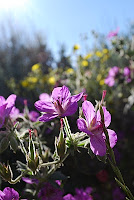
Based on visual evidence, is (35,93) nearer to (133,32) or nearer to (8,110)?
(8,110)

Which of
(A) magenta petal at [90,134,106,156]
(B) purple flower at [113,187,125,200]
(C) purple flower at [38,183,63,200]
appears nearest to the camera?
(A) magenta petal at [90,134,106,156]

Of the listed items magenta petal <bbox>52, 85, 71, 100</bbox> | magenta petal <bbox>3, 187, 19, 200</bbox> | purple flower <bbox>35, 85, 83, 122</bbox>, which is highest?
magenta petal <bbox>52, 85, 71, 100</bbox>

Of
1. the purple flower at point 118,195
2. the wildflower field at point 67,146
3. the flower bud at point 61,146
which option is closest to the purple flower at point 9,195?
the wildflower field at point 67,146

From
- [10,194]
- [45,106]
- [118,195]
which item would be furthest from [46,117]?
[118,195]

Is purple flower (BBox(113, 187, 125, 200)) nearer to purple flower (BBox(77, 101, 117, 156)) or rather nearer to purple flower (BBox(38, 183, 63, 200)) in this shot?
purple flower (BBox(38, 183, 63, 200))

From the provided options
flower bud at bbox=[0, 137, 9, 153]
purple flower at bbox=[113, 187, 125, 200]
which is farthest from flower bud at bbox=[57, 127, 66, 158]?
purple flower at bbox=[113, 187, 125, 200]

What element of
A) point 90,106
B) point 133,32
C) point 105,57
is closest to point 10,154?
point 90,106
